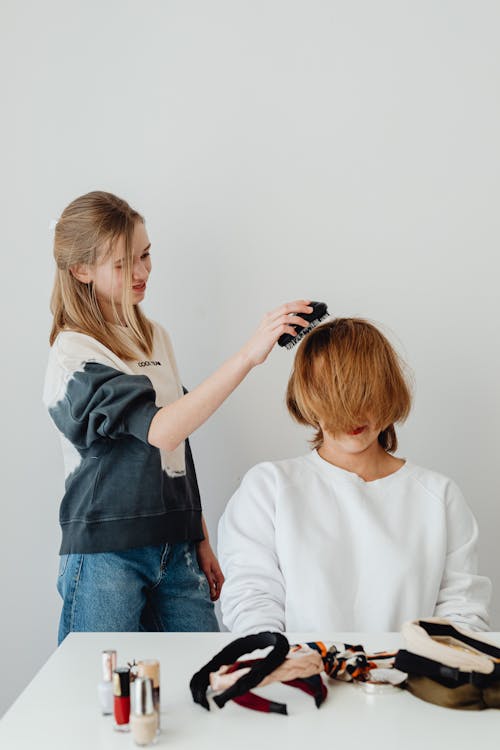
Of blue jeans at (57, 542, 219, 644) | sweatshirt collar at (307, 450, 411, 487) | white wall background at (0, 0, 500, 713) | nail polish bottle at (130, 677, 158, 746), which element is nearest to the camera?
nail polish bottle at (130, 677, 158, 746)

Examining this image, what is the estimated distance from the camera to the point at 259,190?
1.92 meters

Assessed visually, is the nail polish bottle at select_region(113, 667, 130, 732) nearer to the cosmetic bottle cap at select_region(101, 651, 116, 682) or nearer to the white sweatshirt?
the cosmetic bottle cap at select_region(101, 651, 116, 682)

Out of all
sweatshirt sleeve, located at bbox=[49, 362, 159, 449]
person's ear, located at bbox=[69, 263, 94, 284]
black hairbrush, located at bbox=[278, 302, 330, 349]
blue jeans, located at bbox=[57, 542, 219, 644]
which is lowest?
blue jeans, located at bbox=[57, 542, 219, 644]

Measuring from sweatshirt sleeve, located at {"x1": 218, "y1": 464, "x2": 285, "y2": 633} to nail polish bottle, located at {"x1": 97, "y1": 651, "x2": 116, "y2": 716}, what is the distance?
0.36 metres

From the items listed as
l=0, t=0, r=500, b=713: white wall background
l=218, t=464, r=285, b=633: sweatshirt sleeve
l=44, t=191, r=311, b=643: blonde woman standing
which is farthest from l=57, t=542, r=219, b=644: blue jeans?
l=0, t=0, r=500, b=713: white wall background

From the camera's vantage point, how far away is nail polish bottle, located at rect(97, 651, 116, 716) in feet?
3.02

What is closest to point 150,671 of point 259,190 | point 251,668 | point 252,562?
point 251,668

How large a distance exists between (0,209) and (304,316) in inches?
35.4

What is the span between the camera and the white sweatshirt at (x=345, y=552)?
4.34ft

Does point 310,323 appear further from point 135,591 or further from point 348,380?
point 135,591

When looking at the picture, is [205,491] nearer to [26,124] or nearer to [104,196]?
[104,196]

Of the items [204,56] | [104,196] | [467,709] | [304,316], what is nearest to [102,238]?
[104,196]

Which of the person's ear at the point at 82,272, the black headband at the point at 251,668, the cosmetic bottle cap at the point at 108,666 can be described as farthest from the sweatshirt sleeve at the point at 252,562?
the person's ear at the point at 82,272

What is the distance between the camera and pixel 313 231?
1.92 m
